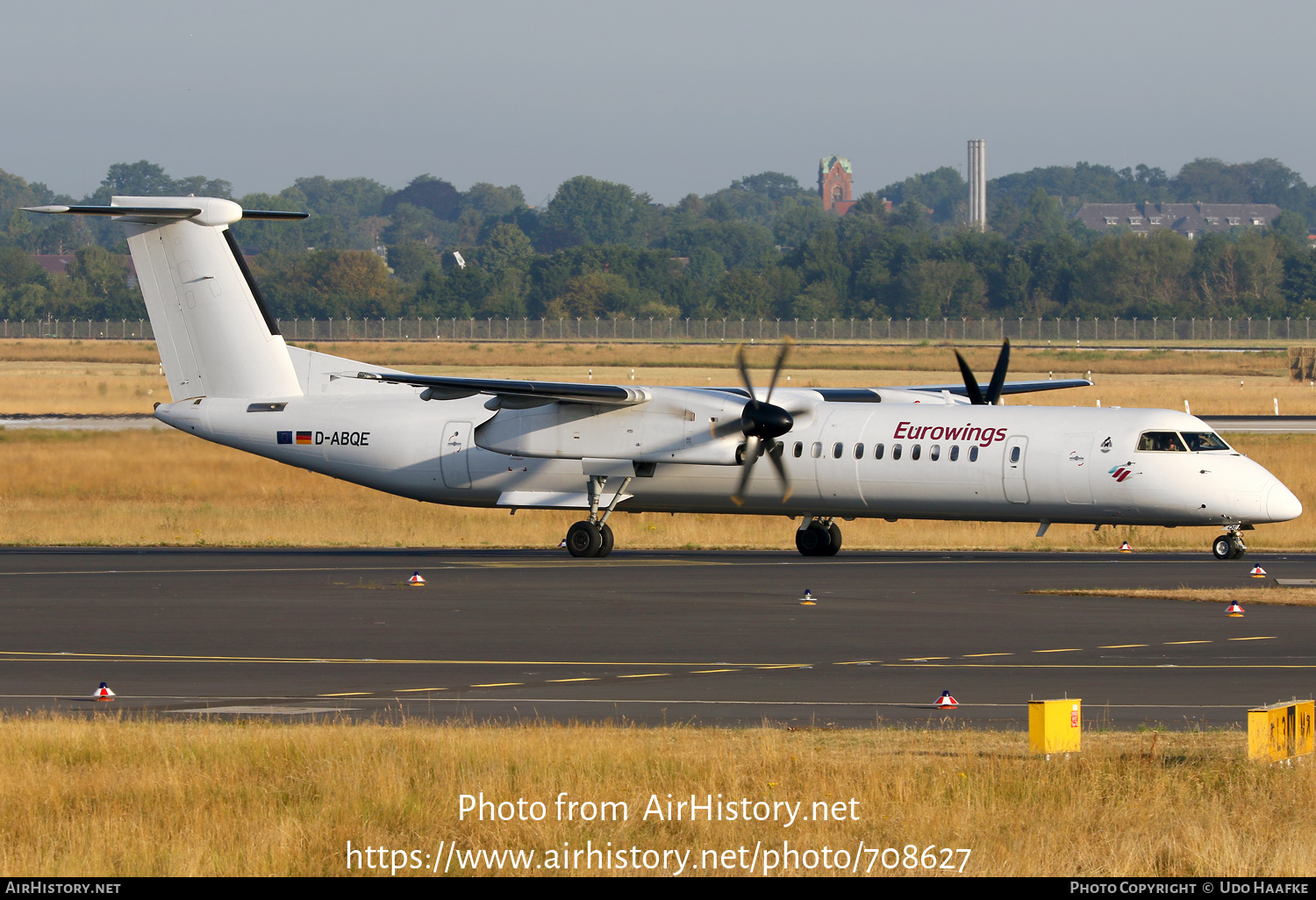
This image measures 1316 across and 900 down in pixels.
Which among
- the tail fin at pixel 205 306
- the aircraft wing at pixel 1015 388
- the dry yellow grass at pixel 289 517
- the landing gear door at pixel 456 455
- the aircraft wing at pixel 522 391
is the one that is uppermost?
the tail fin at pixel 205 306

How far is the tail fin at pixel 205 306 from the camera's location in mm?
33750

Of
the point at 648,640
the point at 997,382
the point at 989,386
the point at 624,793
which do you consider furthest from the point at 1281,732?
the point at 989,386

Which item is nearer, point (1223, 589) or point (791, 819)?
point (791, 819)

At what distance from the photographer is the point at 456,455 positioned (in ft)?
108

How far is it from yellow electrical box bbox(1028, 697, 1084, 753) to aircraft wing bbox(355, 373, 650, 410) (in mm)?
18481

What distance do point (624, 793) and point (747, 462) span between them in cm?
1965

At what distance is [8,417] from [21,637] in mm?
44783

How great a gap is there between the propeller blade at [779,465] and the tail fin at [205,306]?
33.0 ft

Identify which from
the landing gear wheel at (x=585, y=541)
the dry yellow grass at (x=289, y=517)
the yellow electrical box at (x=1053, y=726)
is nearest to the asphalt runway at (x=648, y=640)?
the landing gear wheel at (x=585, y=541)

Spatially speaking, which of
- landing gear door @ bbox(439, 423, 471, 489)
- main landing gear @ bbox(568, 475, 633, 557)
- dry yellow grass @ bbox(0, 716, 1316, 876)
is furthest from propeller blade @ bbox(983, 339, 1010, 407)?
dry yellow grass @ bbox(0, 716, 1316, 876)

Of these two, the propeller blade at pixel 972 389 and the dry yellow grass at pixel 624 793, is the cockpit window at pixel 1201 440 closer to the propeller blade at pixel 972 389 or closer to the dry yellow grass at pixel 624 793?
the propeller blade at pixel 972 389

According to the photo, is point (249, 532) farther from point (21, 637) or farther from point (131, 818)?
point (131, 818)

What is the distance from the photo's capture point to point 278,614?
23.2 meters
